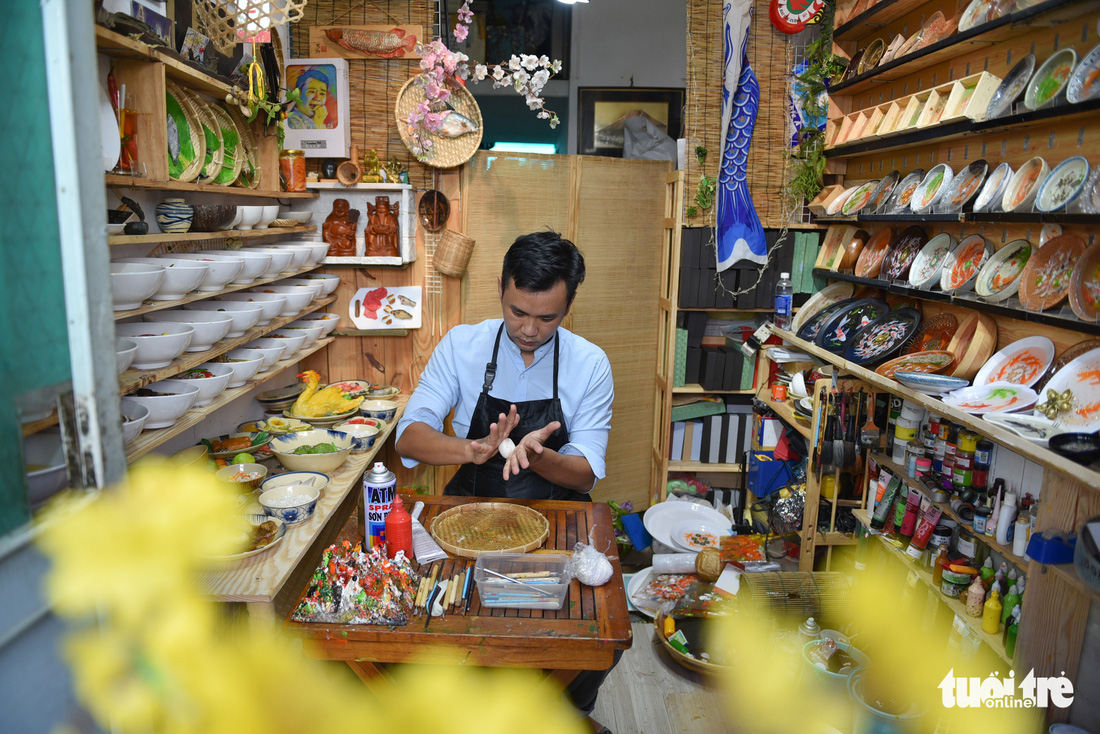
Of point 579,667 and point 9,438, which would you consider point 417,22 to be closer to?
point 579,667

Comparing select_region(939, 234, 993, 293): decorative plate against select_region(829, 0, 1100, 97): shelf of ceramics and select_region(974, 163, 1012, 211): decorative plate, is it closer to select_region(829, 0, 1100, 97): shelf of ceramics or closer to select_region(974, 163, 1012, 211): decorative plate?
select_region(974, 163, 1012, 211): decorative plate

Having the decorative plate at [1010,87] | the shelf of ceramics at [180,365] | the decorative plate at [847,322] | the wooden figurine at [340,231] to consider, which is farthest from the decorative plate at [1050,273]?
the wooden figurine at [340,231]

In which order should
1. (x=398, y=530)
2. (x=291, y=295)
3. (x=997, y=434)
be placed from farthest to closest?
(x=291, y=295) < (x=997, y=434) < (x=398, y=530)

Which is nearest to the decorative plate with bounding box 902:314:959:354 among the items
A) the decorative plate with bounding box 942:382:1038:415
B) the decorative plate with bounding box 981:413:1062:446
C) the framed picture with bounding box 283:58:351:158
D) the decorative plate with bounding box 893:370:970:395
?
the decorative plate with bounding box 893:370:970:395

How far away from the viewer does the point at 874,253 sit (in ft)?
10.9

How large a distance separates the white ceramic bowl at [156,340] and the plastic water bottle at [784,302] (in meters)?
3.07

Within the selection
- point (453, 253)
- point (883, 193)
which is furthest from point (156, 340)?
point (883, 193)

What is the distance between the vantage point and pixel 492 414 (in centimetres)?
272

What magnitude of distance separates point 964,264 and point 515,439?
6.22ft

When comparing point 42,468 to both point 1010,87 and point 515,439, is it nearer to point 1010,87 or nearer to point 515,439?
point 515,439

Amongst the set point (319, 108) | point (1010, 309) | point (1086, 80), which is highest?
point (319, 108)

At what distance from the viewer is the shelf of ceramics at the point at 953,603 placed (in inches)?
87.1

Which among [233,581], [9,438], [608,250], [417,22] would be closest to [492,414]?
[233,581]

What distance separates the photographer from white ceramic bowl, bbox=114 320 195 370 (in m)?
1.87
